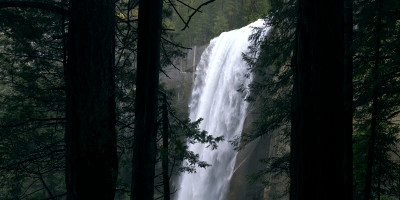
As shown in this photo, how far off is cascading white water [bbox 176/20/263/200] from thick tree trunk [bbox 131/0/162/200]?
1147 centimetres

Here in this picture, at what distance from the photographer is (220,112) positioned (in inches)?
Result: 738

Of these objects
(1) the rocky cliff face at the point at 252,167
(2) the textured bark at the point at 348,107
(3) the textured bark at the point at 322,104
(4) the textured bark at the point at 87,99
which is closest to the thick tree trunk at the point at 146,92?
(4) the textured bark at the point at 87,99

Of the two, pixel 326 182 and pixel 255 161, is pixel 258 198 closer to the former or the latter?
pixel 255 161

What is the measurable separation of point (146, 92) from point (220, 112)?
15.1 meters

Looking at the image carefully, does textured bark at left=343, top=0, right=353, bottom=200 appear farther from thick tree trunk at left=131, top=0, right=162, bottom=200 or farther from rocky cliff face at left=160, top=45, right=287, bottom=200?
rocky cliff face at left=160, top=45, right=287, bottom=200

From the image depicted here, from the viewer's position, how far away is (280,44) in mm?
8445

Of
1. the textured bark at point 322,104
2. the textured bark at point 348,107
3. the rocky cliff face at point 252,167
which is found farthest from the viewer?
the rocky cliff face at point 252,167

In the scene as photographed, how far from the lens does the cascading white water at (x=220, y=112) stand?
1681cm

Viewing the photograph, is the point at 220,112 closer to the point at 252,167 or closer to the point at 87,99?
the point at 252,167

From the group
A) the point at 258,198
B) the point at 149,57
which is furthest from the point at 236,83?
the point at 149,57

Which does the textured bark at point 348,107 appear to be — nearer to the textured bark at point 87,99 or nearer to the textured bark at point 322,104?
the textured bark at point 322,104

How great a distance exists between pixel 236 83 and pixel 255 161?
589 centimetres

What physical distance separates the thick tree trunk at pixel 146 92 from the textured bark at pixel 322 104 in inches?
91.3

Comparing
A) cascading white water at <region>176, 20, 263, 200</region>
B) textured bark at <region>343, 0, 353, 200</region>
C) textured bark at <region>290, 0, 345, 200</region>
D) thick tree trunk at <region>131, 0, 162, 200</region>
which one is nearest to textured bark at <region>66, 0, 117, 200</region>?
thick tree trunk at <region>131, 0, 162, 200</region>
